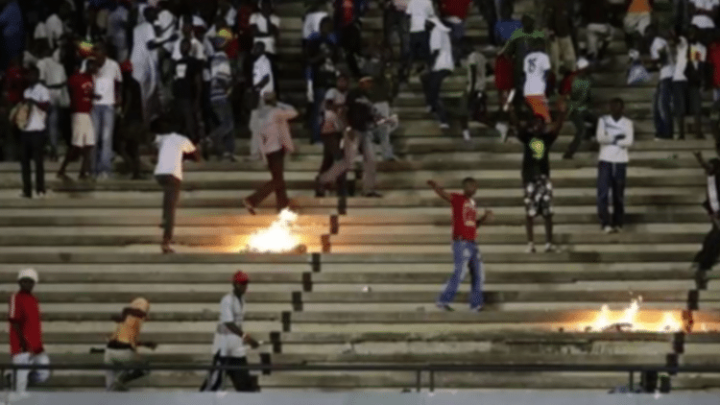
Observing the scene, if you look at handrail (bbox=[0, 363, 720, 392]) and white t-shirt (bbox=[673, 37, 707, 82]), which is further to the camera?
white t-shirt (bbox=[673, 37, 707, 82])

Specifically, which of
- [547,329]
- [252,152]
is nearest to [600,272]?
[547,329]

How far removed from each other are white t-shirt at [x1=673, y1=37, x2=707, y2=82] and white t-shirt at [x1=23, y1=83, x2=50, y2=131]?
7680mm

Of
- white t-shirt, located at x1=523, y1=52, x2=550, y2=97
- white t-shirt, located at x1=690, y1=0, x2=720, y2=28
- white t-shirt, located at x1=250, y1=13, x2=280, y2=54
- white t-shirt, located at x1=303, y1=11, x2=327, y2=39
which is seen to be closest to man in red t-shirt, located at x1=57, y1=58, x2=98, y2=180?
white t-shirt, located at x1=250, y1=13, x2=280, y2=54

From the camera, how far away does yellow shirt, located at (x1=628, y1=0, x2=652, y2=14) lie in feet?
146

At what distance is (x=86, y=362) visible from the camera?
37.8 meters

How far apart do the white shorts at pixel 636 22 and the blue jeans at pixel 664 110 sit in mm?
1990

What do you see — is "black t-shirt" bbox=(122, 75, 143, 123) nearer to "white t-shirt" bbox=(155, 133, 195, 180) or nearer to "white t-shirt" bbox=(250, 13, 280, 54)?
"white t-shirt" bbox=(250, 13, 280, 54)

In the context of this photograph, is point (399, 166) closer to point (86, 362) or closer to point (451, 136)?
point (451, 136)

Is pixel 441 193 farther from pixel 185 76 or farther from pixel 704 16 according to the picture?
pixel 704 16

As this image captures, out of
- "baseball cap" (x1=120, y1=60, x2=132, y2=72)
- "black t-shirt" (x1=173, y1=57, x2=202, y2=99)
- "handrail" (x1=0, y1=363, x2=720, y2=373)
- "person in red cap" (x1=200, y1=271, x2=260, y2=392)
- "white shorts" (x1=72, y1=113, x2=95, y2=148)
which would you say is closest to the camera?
"handrail" (x1=0, y1=363, x2=720, y2=373)

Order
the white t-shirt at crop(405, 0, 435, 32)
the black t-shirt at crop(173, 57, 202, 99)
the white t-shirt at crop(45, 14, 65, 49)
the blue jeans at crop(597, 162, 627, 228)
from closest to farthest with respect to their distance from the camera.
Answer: the blue jeans at crop(597, 162, 627, 228) < the black t-shirt at crop(173, 57, 202, 99) < the white t-shirt at crop(405, 0, 435, 32) < the white t-shirt at crop(45, 14, 65, 49)

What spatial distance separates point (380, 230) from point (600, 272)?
2.85 meters

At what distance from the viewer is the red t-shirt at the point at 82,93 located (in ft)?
137

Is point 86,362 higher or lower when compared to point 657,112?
lower
